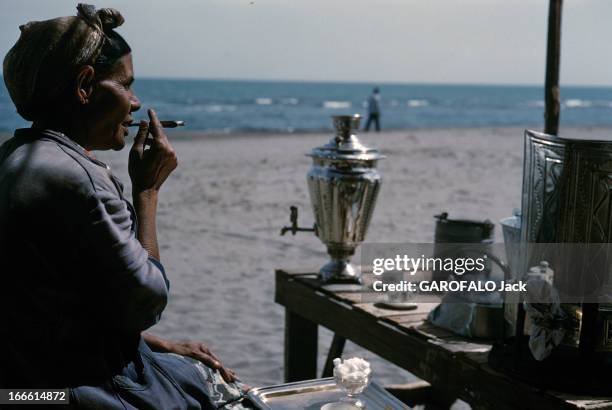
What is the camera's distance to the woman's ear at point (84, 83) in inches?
67.1

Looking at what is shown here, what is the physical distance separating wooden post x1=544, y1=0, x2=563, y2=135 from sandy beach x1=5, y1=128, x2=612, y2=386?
184 cm

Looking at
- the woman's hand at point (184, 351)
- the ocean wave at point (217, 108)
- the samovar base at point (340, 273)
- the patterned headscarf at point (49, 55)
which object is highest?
the patterned headscarf at point (49, 55)

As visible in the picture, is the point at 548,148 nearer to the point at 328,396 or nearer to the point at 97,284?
the point at 328,396

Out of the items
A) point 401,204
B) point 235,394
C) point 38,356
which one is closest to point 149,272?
point 38,356

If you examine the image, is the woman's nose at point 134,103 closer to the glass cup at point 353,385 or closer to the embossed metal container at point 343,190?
the glass cup at point 353,385

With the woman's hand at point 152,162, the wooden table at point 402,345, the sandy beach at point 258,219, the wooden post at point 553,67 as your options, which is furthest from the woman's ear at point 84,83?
the sandy beach at point 258,219

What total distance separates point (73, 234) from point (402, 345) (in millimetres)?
1694

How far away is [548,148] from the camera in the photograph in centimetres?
239

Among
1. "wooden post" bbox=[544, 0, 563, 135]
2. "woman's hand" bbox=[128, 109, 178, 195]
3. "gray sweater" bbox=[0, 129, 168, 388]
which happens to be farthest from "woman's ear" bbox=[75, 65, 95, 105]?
"wooden post" bbox=[544, 0, 563, 135]

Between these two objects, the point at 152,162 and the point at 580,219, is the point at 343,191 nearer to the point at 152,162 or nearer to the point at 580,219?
the point at 580,219

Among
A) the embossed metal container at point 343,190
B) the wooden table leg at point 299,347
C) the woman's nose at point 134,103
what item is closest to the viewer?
the woman's nose at point 134,103

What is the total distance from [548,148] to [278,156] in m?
13.2

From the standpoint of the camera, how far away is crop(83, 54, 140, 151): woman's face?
5.82 ft

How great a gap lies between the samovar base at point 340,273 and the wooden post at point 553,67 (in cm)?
114
